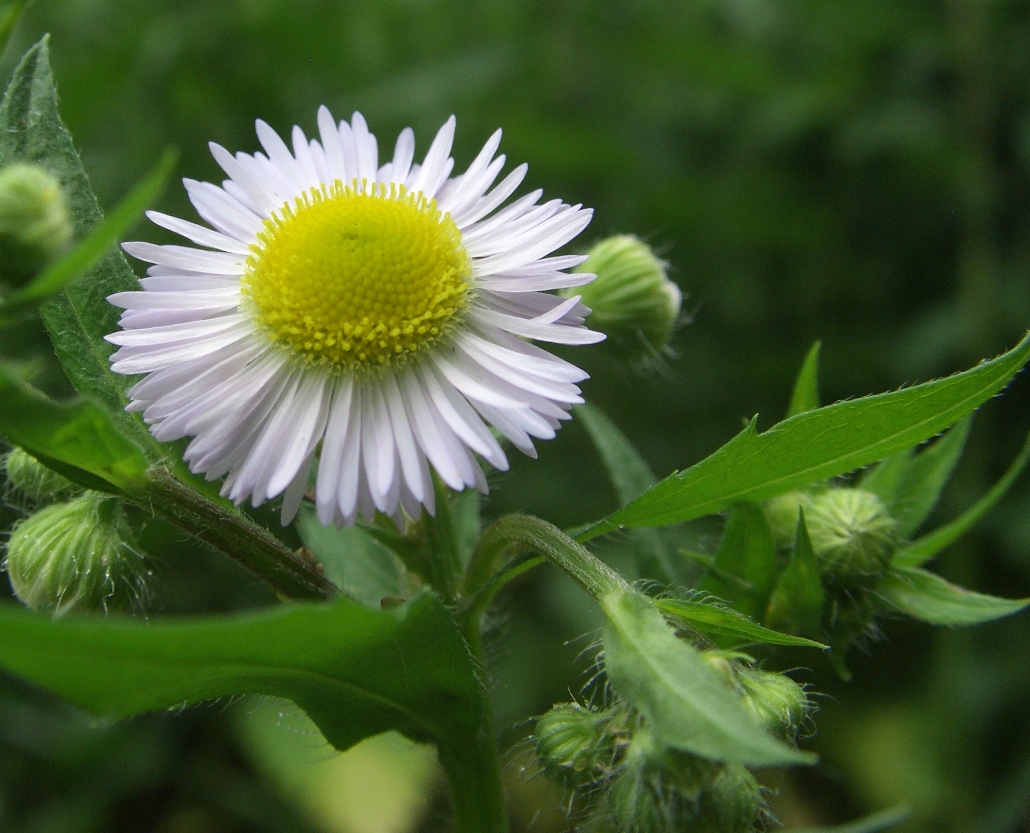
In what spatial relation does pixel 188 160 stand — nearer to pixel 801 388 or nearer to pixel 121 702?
pixel 801 388

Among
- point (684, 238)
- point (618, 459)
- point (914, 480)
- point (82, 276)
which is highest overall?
point (82, 276)

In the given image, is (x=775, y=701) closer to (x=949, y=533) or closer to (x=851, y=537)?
(x=851, y=537)

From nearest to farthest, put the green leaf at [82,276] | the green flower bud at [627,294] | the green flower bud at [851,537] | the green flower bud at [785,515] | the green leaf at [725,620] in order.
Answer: the green leaf at [725,620] → the green leaf at [82,276] → the green flower bud at [851,537] → the green flower bud at [785,515] → the green flower bud at [627,294]

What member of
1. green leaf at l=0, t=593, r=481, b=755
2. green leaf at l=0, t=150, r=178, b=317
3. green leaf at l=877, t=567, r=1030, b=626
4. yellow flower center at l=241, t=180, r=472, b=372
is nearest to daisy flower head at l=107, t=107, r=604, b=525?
yellow flower center at l=241, t=180, r=472, b=372

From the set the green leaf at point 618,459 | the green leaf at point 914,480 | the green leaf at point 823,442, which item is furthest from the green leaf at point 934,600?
the green leaf at point 618,459

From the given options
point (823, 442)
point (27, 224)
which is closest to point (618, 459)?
point (823, 442)

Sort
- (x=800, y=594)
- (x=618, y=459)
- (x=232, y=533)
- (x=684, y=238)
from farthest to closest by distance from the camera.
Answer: (x=684, y=238), (x=618, y=459), (x=800, y=594), (x=232, y=533)

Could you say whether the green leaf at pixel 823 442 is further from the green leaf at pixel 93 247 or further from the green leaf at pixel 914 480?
the green leaf at pixel 93 247
